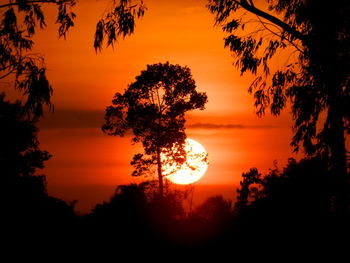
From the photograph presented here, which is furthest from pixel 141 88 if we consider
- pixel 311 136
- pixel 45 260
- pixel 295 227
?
pixel 45 260

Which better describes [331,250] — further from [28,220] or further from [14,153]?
[14,153]

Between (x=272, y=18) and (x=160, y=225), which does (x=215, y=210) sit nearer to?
(x=160, y=225)

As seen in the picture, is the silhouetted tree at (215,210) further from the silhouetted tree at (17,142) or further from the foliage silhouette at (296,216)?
the silhouetted tree at (17,142)

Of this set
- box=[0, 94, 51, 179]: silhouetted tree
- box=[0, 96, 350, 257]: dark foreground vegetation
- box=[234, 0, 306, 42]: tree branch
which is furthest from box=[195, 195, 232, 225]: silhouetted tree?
box=[0, 94, 51, 179]: silhouetted tree

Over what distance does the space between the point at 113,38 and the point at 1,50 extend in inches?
169

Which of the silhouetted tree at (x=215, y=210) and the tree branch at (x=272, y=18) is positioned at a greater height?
the tree branch at (x=272, y=18)

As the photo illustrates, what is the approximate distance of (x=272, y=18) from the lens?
45.7 ft

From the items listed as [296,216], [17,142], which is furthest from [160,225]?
[17,142]

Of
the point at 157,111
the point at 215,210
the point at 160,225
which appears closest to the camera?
the point at 160,225

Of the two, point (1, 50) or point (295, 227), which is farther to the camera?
point (1, 50)

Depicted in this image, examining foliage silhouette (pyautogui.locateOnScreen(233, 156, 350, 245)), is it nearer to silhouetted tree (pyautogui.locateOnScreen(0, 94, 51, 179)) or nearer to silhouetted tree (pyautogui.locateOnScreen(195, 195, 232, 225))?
silhouetted tree (pyautogui.locateOnScreen(195, 195, 232, 225))

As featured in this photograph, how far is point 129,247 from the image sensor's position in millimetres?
10922

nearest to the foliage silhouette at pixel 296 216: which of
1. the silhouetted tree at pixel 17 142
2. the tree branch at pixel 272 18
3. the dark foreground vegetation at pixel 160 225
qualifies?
the dark foreground vegetation at pixel 160 225

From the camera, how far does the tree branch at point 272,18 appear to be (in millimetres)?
13672
